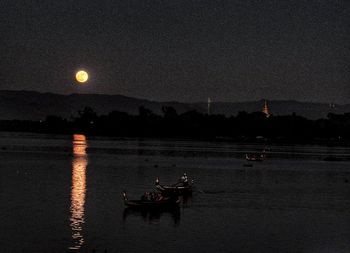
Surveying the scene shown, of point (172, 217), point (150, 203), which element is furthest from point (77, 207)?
point (172, 217)

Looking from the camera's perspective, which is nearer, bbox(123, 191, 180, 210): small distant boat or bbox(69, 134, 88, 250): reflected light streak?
bbox(69, 134, 88, 250): reflected light streak

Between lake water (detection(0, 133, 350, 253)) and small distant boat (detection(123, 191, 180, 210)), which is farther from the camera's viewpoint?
small distant boat (detection(123, 191, 180, 210))

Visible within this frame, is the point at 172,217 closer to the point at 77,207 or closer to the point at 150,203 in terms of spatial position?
the point at 150,203

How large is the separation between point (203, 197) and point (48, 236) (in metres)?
26.3

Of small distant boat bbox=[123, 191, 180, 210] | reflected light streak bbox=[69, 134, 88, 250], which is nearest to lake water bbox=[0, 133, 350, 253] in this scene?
reflected light streak bbox=[69, 134, 88, 250]

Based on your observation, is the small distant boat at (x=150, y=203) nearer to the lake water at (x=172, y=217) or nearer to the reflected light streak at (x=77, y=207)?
the lake water at (x=172, y=217)

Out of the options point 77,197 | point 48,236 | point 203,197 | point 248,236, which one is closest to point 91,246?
point 48,236

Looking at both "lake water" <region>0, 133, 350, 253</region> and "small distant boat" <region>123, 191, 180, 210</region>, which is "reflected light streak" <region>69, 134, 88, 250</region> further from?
"small distant boat" <region>123, 191, 180, 210</region>

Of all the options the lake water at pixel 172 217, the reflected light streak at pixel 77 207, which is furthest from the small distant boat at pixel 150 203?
the reflected light streak at pixel 77 207

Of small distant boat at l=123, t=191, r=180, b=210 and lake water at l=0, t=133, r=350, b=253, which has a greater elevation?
small distant boat at l=123, t=191, r=180, b=210

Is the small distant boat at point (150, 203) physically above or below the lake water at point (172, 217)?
above

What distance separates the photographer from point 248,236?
137 ft

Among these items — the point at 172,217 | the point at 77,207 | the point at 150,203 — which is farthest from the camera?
the point at 77,207

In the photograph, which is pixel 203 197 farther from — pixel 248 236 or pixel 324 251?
pixel 324 251
